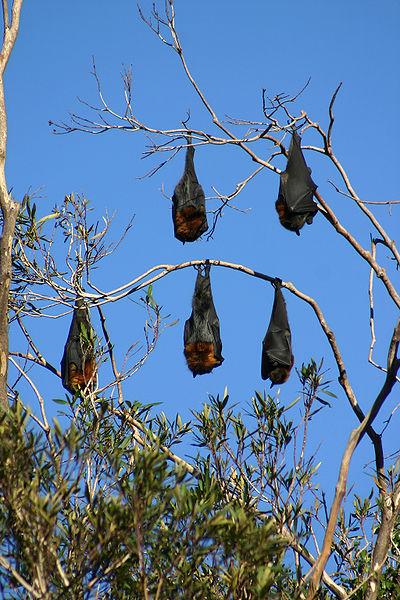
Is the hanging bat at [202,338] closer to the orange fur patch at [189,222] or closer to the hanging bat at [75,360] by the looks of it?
the orange fur patch at [189,222]

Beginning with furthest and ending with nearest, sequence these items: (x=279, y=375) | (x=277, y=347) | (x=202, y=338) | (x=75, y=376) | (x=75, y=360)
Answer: (x=202, y=338), (x=279, y=375), (x=277, y=347), (x=75, y=360), (x=75, y=376)

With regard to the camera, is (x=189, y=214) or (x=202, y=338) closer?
(x=189, y=214)

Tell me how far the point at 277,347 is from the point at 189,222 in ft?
6.18

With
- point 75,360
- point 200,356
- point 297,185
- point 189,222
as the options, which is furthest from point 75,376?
point 297,185

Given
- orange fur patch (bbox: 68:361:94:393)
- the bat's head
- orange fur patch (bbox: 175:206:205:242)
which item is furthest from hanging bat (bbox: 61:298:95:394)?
the bat's head

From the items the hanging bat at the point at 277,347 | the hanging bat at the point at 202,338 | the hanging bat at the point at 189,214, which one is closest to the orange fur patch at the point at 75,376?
the hanging bat at the point at 202,338

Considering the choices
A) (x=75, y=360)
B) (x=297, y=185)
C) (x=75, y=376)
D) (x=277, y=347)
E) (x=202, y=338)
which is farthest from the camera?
(x=202, y=338)

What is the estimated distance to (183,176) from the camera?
33.5 ft

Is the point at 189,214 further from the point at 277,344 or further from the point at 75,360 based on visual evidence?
the point at 75,360

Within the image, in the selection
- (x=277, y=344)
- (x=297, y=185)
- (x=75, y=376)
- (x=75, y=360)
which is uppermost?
(x=297, y=185)

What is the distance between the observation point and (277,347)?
31.9ft

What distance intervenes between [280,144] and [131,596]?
14.1ft

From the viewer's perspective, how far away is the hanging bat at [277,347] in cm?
965

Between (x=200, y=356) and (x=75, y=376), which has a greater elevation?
(x=200, y=356)
